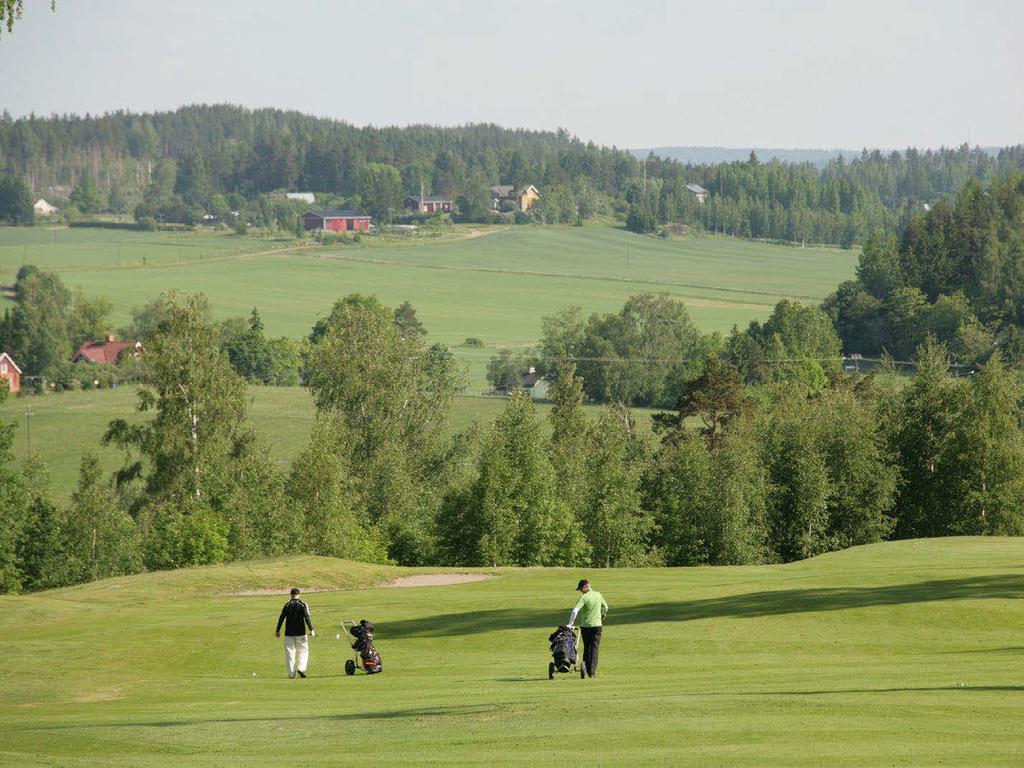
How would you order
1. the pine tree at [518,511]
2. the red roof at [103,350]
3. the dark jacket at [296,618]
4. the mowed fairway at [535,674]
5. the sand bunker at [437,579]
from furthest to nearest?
the red roof at [103,350] → the pine tree at [518,511] → the sand bunker at [437,579] → the dark jacket at [296,618] → the mowed fairway at [535,674]

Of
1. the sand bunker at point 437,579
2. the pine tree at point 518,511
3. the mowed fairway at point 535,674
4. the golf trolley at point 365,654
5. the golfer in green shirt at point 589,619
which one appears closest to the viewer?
the mowed fairway at point 535,674

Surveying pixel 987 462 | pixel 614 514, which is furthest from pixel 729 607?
pixel 987 462

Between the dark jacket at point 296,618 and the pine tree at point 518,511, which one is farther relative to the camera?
the pine tree at point 518,511

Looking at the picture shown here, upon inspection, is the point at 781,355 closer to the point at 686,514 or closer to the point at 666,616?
the point at 686,514

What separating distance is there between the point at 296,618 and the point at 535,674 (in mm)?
5226

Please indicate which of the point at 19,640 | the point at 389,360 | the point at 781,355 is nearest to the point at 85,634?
the point at 19,640

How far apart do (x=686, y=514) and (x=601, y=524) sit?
6778mm

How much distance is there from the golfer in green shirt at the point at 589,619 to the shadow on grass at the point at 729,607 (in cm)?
677

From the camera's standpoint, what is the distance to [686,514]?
79750 millimetres

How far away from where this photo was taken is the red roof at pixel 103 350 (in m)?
174

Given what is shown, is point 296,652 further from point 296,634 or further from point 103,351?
point 103,351

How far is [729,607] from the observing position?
119 ft

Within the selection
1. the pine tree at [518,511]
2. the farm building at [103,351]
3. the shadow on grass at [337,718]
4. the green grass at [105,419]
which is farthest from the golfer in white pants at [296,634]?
the farm building at [103,351]

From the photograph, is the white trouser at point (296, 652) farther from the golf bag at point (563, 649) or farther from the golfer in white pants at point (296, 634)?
the golf bag at point (563, 649)
